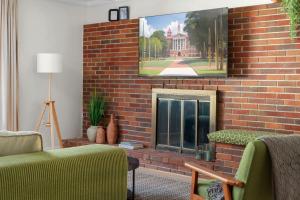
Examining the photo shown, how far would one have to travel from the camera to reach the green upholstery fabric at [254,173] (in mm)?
2623

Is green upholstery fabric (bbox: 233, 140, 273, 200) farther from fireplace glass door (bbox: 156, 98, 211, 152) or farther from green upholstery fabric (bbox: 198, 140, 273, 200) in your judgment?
fireplace glass door (bbox: 156, 98, 211, 152)

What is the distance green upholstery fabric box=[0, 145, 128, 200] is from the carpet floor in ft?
4.48

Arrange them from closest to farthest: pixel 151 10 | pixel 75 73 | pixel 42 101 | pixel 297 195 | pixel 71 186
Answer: pixel 71 186
pixel 297 195
pixel 151 10
pixel 42 101
pixel 75 73

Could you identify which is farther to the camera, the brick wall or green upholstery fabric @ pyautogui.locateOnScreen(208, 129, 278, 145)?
the brick wall

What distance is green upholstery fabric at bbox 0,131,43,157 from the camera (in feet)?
8.21

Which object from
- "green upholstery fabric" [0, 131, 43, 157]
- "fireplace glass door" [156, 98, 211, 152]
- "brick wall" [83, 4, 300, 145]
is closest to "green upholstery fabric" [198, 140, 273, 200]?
"green upholstery fabric" [0, 131, 43, 157]

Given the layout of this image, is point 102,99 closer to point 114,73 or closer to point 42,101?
point 114,73

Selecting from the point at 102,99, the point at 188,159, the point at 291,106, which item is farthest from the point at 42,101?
the point at 291,106

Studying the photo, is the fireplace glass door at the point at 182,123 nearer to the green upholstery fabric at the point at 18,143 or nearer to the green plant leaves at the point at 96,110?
the green plant leaves at the point at 96,110

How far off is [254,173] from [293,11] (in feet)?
7.15

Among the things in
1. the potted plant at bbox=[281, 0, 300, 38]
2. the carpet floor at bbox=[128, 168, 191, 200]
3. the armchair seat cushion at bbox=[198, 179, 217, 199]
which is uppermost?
the potted plant at bbox=[281, 0, 300, 38]

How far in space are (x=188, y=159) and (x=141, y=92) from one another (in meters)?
1.30

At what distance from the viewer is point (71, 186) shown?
2.56 m

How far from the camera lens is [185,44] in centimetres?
529
